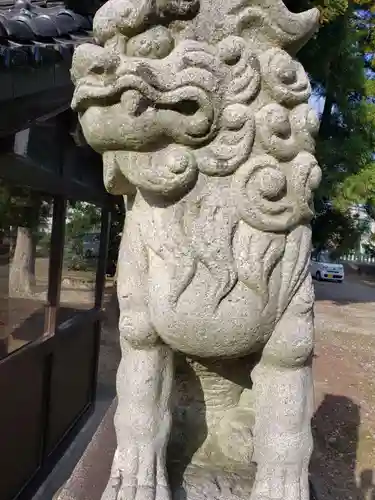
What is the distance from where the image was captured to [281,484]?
1.36 metres

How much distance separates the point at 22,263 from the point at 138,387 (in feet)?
8.24

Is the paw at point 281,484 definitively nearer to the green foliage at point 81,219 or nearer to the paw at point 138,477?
the paw at point 138,477

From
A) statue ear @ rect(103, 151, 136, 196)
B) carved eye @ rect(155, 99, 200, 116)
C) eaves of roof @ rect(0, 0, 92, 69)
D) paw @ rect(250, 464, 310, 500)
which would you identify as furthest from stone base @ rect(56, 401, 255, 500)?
eaves of roof @ rect(0, 0, 92, 69)

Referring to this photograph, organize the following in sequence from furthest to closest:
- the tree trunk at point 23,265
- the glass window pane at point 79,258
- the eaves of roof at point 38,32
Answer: the glass window pane at point 79,258
the tree trunk at point 23,265
the eaves of roof at point 38,32

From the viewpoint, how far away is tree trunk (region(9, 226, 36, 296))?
142 inches

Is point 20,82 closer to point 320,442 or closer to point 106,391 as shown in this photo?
point 320,442

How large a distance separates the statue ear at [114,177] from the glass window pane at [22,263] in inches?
76.9

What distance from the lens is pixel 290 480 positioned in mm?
1359

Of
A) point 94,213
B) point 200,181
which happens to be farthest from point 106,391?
point 200,181

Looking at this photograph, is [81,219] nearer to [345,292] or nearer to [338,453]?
[338,453]

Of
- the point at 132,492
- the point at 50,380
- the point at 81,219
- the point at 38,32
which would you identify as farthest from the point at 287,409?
the point at 81,219

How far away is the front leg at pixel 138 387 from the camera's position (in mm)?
1379

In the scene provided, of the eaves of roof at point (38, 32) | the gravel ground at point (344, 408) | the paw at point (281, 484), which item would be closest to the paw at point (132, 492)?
the paw at point (281, 484)

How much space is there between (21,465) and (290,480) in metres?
2.72
